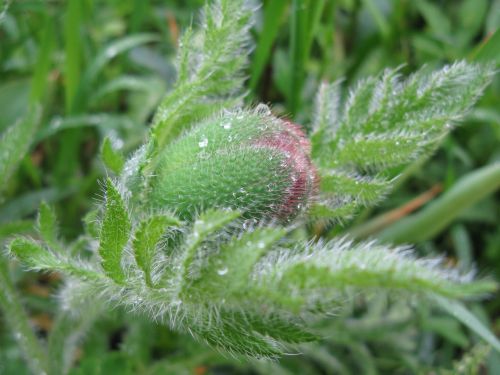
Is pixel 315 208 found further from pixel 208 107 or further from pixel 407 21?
pixel 407 21

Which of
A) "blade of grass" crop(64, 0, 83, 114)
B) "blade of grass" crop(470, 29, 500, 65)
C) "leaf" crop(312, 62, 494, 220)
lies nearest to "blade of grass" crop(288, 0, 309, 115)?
"leaf" crop(312, 62, 494, 220)

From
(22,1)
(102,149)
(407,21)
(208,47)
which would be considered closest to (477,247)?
(407,21)

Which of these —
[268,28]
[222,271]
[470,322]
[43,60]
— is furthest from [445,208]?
[43,60]

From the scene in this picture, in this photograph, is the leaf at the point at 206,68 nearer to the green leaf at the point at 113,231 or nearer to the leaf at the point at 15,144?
the green leaf at the point at 113,231

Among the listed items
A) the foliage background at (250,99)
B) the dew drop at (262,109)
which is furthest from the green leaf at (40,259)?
the dew drop at (262,109)

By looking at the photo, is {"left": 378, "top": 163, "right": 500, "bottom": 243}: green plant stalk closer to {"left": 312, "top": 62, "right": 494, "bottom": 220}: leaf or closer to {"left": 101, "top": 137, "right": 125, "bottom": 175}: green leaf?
{"left": 312, "top": 62, "right": 494, "bottom": 220}: leaf
